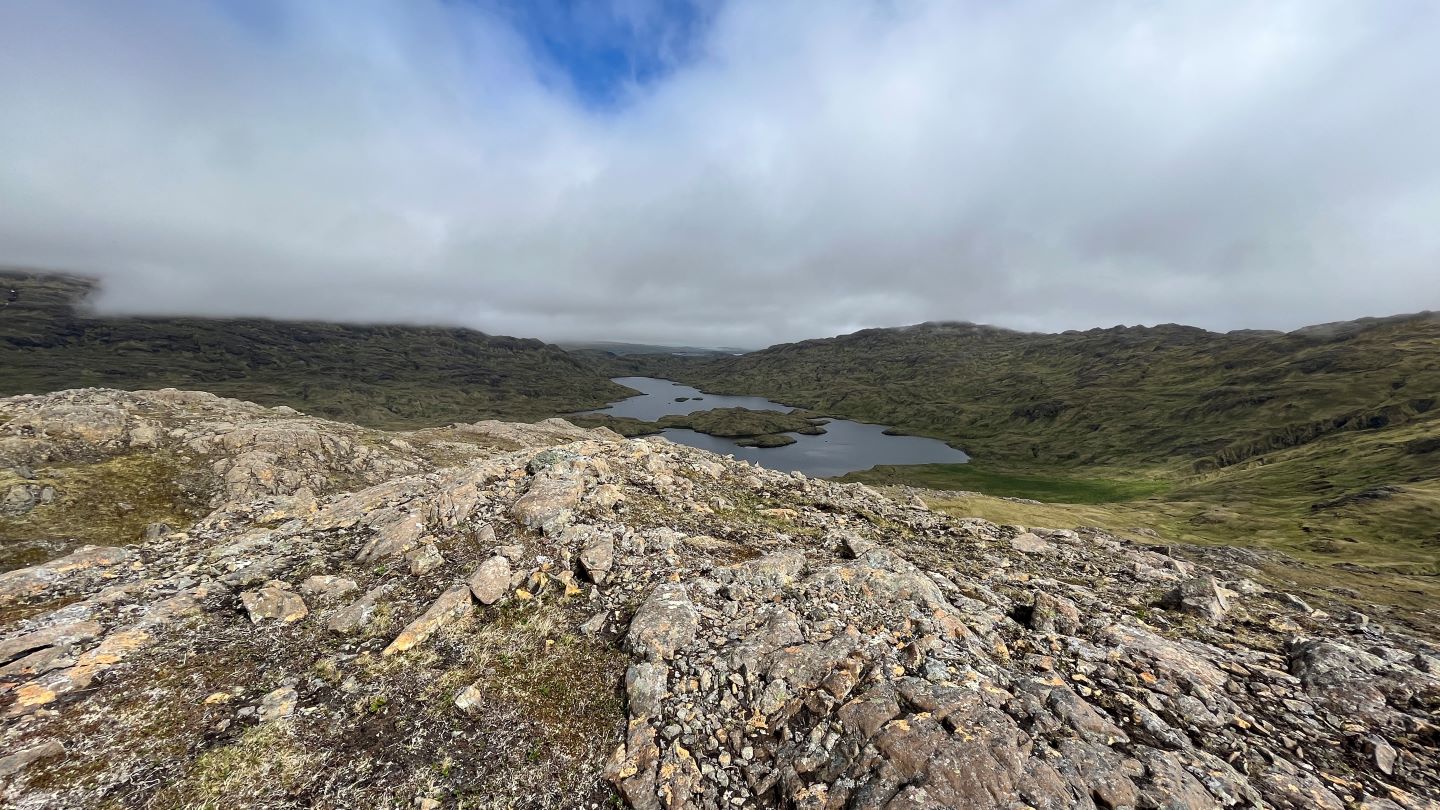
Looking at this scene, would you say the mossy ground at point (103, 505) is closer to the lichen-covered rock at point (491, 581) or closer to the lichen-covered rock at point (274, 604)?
the lichen-covered rock at point (274, 604)

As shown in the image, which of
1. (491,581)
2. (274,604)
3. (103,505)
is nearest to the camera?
(274,604)

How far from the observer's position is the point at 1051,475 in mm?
172250

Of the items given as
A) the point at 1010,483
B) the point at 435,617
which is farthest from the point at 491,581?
the point at 1010,483

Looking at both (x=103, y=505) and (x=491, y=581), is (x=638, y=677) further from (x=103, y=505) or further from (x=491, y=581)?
(x=103, y=505)

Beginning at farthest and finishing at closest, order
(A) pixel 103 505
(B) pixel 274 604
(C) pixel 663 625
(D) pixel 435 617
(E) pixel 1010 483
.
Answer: (E) pixel 1010 483, (A) pixel 103 505, (B) pixel 274 604, (D) pixel 435 617, (C) pixel 663 625

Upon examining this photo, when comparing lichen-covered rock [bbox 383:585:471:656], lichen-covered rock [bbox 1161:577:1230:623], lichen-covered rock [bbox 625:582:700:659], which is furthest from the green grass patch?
lichen-covered rock [bbox 383:585:471:656]

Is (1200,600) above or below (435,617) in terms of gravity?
above

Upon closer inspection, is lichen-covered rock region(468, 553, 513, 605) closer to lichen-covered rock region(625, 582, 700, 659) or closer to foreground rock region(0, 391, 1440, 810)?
foreground rock region(0, 391, 1440, 810)

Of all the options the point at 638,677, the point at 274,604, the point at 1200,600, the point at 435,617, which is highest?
the point at 1200,600

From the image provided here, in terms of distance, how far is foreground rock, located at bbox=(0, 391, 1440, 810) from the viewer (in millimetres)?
9094

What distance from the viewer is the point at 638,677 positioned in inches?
440

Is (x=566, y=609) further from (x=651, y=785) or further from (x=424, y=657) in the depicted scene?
(x=651, y=785)

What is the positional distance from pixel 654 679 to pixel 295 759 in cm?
692

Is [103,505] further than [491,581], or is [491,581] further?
[103,505]
